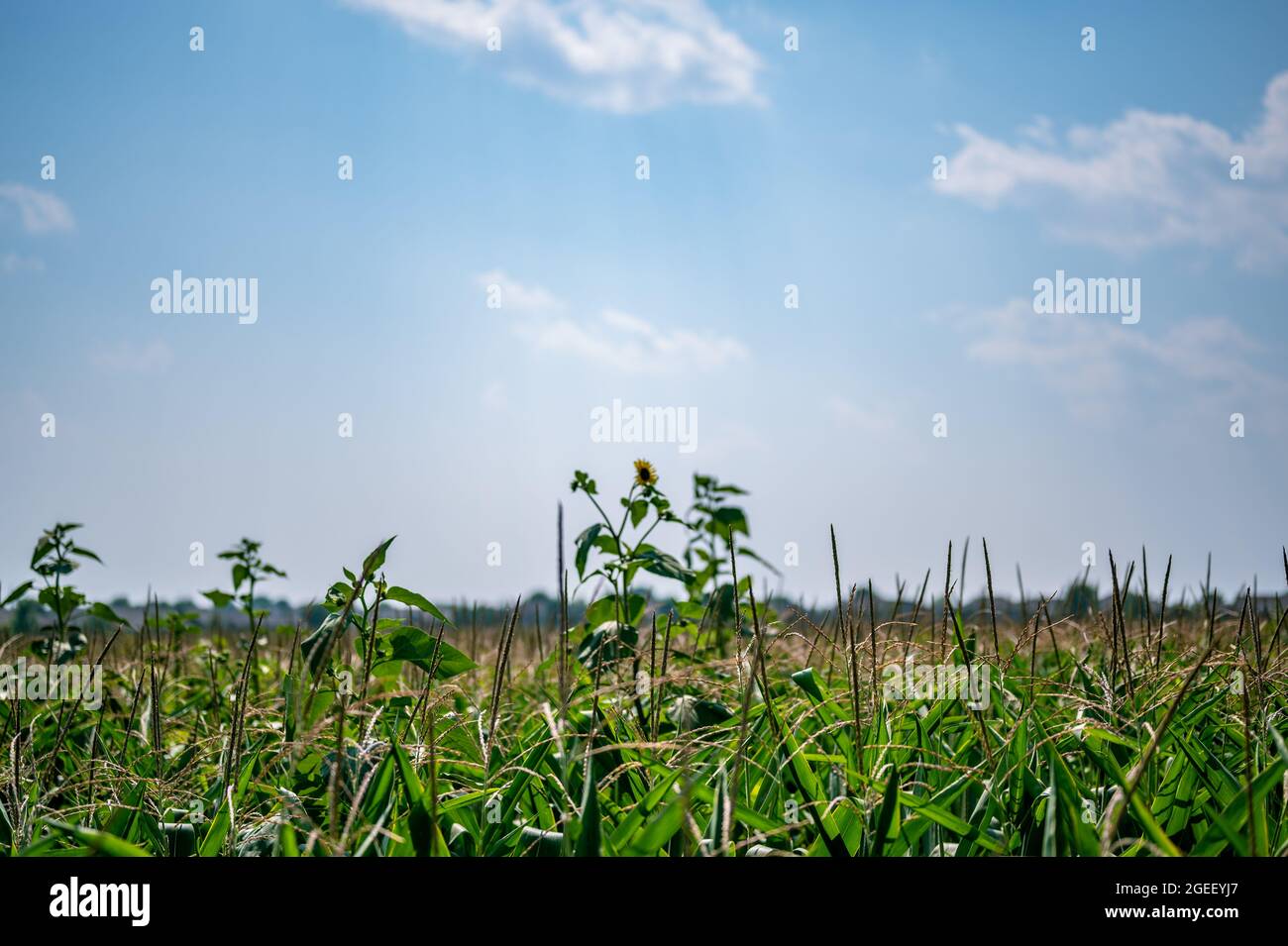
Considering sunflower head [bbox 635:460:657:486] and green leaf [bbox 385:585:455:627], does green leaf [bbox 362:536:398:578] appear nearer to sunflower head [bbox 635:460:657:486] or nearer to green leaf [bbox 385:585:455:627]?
green leaf [bbox 385:585:455:627]

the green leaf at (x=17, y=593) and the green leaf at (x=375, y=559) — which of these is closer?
the green leaf at (x=375, y=559)

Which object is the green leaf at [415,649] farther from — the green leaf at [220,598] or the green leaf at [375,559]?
the green leaf at [220,598]

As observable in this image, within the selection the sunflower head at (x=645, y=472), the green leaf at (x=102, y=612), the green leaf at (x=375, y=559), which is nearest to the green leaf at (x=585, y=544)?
the sunflower head at (x=645, y=472)

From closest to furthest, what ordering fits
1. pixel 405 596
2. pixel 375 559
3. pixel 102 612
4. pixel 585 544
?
1. pixel 375 559
2. pixel 405 596
3. pixel 585 544
4. pixel 102 612

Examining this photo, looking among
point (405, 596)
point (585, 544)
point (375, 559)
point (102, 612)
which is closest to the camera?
point (375, 559)

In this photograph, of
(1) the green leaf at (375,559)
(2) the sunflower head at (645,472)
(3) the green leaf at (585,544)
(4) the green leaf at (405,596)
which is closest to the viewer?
(1) the green leaf at (375,559)

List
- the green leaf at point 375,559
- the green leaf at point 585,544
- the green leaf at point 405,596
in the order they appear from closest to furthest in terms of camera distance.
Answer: the green leaf at point 375,559, the green leaf at point 405,596, the green leaf at point 585,544

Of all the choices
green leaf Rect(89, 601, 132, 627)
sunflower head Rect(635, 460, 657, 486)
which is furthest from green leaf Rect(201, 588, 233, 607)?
sunflower head Rect(635, 460, 657, 486)

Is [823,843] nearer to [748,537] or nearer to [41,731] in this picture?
[748,537]

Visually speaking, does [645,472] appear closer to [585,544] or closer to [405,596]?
[585,544]

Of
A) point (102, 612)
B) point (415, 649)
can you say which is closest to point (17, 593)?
point (102, 612)

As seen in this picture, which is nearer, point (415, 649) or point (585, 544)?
point (415, 649)
